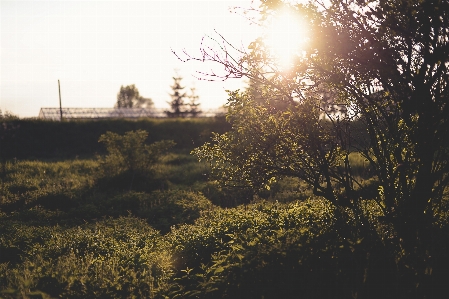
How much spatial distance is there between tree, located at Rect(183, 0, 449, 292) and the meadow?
52 centimetres

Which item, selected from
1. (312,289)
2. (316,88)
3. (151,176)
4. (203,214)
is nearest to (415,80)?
(316,88)

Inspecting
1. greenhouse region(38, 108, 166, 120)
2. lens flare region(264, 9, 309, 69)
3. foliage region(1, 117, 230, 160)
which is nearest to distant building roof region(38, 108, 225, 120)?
greenhouse region(38, 108, 166, 120)

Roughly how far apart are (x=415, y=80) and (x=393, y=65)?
1.35ft

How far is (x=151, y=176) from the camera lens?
19.1 metres

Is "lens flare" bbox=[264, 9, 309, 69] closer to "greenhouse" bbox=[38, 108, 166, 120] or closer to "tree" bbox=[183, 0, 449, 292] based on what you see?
"tree" bbox=[183, 0, 449, 292]

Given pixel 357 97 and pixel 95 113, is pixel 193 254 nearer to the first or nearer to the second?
pixel 357 97

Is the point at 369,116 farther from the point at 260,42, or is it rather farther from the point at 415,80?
the point at 260,42

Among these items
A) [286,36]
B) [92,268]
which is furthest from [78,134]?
[286,36]

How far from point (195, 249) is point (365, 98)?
3.83 m

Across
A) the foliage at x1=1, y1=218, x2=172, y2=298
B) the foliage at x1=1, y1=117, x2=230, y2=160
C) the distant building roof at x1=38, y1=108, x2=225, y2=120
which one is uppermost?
the distant building roof at x1=38, y1=108, x2=225, y2=120

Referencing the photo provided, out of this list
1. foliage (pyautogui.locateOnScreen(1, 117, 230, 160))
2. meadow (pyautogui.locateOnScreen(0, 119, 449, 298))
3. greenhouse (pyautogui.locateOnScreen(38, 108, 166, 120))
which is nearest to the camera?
meadow (pyautogui.locateOnScreen(0, 119, 449, 298))

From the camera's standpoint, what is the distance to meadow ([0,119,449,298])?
5574 mm

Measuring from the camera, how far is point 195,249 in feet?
25.4

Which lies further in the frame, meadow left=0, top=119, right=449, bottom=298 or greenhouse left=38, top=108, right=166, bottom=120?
greenhouse left=38, top=108, right=166, bottom=120
